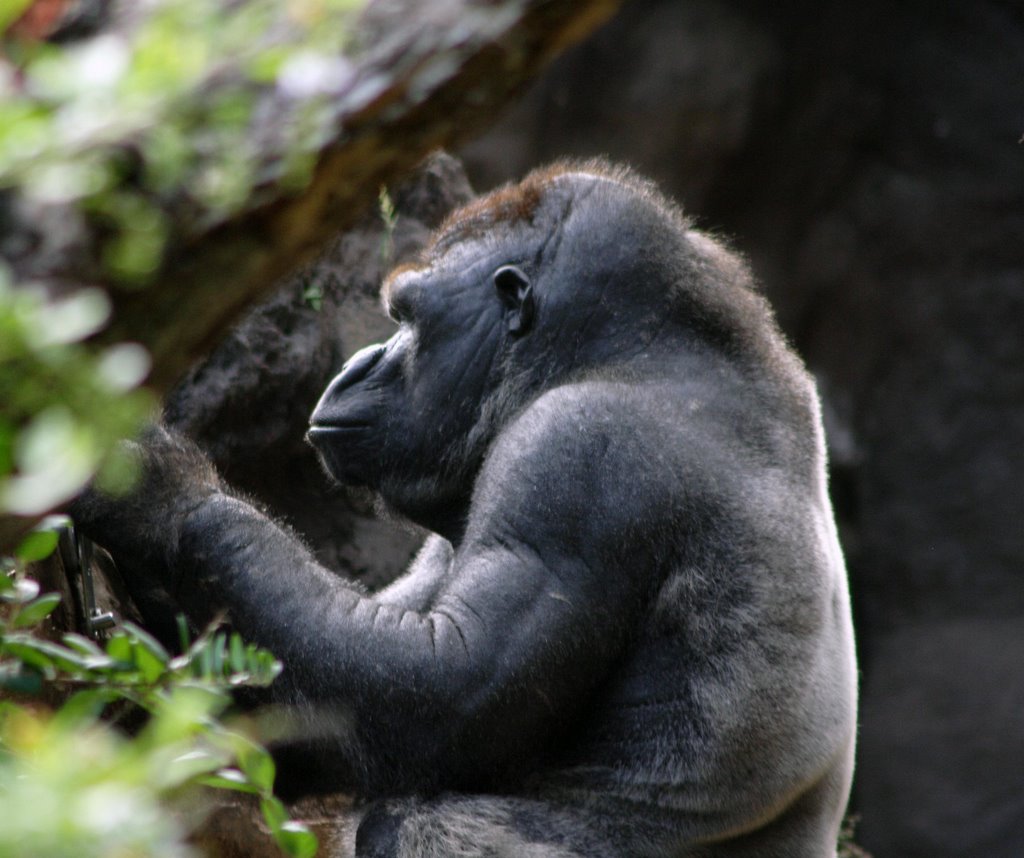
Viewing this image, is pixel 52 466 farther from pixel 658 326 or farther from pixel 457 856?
pixel 658 326


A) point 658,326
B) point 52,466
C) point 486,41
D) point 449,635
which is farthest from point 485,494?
point 52,466

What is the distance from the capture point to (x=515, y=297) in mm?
3129

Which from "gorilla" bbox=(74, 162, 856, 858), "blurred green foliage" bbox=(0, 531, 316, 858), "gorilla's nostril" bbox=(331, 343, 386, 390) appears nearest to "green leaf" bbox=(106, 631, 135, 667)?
"blurred green foliage" bbox=(0, 531, 316, 858)

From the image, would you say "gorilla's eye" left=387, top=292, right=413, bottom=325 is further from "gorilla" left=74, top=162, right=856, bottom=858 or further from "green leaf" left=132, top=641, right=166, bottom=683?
"green leaf" left=132, top=641, right=166, bottom=683

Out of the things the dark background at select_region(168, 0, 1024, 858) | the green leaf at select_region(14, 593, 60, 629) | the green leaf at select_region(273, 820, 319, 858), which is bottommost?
the dark background at select_region(168, 0, 1024, 858)

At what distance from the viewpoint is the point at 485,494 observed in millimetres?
2801

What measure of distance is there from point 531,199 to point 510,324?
35cm

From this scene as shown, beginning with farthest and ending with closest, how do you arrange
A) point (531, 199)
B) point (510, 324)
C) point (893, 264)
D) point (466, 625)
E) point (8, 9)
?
point (893, 264), point (531, 199), point (510, 324), point (466, 625), point (8, 9)

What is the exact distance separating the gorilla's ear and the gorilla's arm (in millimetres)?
396

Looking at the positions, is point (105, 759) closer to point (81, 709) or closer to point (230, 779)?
point (81, 709)

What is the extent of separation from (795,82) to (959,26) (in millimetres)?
888

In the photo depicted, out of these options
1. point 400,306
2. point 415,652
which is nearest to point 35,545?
point 415,652

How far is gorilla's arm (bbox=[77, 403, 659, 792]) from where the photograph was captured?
8.69ft

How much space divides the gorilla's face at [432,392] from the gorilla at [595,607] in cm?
7
